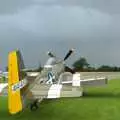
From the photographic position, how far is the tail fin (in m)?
12.5

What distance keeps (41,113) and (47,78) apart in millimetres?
1874

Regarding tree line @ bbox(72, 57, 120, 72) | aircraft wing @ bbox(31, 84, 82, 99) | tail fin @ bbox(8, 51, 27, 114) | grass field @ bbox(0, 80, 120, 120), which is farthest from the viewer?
tree line @ bbox(72, 57, 120, 72)

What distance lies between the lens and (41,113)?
50.9ft

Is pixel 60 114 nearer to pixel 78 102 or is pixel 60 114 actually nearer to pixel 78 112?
pixel 78 112

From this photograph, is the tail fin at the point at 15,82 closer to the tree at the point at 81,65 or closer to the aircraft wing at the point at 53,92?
the aircraft wing at the point at 53,92

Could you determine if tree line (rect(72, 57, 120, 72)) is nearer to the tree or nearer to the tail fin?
the tree

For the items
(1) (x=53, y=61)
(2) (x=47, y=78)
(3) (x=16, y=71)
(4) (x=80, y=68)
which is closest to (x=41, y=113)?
(2) (x=47, y=78)

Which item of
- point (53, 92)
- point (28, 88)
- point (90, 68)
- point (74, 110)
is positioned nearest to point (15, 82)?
point (28, 88)

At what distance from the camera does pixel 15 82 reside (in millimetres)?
12789

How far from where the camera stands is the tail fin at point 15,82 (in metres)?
12.5

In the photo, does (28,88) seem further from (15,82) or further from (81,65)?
(81,65)

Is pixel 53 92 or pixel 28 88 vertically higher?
pixel 28 88

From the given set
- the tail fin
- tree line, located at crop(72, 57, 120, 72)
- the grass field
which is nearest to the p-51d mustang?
the tail fin

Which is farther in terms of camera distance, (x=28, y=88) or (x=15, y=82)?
(x=28, y=88)
